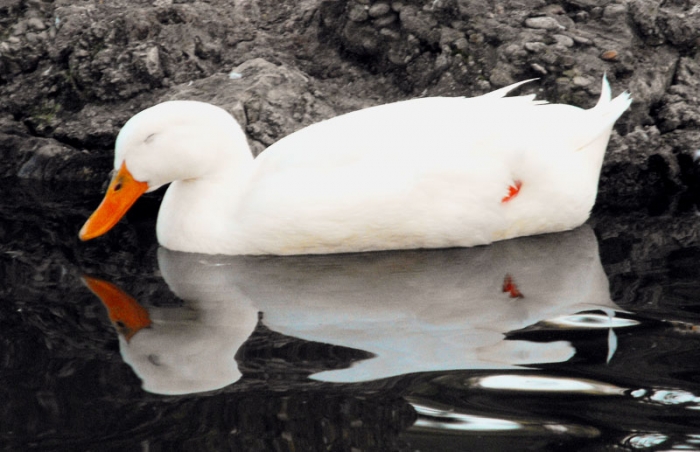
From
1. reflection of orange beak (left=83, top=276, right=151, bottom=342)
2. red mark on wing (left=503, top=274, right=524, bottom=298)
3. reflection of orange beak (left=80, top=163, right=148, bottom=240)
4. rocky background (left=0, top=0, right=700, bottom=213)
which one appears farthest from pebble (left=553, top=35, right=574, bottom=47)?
reflection of orange beak (left=83, top=276, right=151, bottom=342)

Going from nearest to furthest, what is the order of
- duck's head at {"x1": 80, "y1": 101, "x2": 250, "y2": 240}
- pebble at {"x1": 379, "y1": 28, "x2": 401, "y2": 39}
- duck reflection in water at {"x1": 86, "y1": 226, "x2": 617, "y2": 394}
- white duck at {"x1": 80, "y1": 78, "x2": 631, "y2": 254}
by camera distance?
duck reflection in water at {"x1": 86, "y1": 226, "x2": 617, "y2": 394}
white duck at {"x1": 80, "y1": 78, "x2": 631, "y2": 254}
duck's head at {"x1": 80, "y1": 101, "x2": 250, "y2": 240}
pebble at {"x1": 379, "y1": 28, "x2": 401, "y2": 39}

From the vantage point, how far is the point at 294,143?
5434mm

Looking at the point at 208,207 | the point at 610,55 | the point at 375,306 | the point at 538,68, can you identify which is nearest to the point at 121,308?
the point at 208,207

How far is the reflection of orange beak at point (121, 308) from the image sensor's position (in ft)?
14.9

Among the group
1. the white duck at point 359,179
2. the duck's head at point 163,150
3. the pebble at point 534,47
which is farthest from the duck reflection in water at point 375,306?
the pebble at point 534,47

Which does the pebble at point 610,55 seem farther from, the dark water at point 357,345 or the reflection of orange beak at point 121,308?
the reflection of orange beak at point 121,308

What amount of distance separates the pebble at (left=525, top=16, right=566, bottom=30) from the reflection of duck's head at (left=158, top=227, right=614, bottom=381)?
1.54 m

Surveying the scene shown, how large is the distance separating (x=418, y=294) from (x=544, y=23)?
8.65 ft

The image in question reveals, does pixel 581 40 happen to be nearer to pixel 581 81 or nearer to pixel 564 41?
pixel 564 41

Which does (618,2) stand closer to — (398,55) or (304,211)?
(398,55)

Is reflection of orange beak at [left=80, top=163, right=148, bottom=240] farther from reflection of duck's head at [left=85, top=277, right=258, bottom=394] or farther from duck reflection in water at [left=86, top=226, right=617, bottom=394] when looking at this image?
reflection of duck's head at [left=85, top=277, right=258, bottom=394]

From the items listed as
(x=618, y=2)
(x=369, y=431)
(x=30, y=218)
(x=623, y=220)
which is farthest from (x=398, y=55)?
(x=369, y=431)

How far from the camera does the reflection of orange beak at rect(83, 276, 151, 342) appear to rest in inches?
178

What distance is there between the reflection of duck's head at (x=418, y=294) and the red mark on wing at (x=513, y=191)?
0.26 metres
